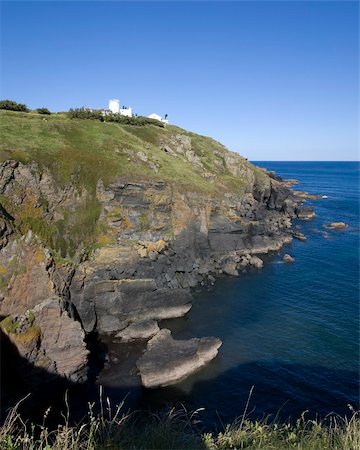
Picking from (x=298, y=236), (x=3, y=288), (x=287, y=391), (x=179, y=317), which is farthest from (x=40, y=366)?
(x=298, y=236)

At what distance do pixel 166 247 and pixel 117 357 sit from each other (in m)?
18.3

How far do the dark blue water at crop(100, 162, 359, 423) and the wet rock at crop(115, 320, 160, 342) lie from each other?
287cm

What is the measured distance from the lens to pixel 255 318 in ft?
137

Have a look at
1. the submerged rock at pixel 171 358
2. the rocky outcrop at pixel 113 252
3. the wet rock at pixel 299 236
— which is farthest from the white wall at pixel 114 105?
the submerged rock at pixel 171 358

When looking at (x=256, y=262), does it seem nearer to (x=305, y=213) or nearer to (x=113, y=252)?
(x=113, y=252)

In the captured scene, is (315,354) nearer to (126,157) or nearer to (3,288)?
(3,288)

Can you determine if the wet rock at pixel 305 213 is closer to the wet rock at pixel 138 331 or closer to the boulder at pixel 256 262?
the boulder at pixel 256 262

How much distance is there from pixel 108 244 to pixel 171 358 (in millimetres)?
17988

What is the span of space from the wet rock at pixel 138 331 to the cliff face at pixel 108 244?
0.77m

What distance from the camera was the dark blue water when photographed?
2900 cm

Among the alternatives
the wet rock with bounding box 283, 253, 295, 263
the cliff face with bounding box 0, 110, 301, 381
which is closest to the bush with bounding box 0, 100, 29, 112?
the cliff face with bounding box 0, 110, 301, 381

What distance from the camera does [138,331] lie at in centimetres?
3725

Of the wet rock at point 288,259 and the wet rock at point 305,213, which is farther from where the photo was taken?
the wet rock at point 305,213

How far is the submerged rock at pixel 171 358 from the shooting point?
3044 centimetres
